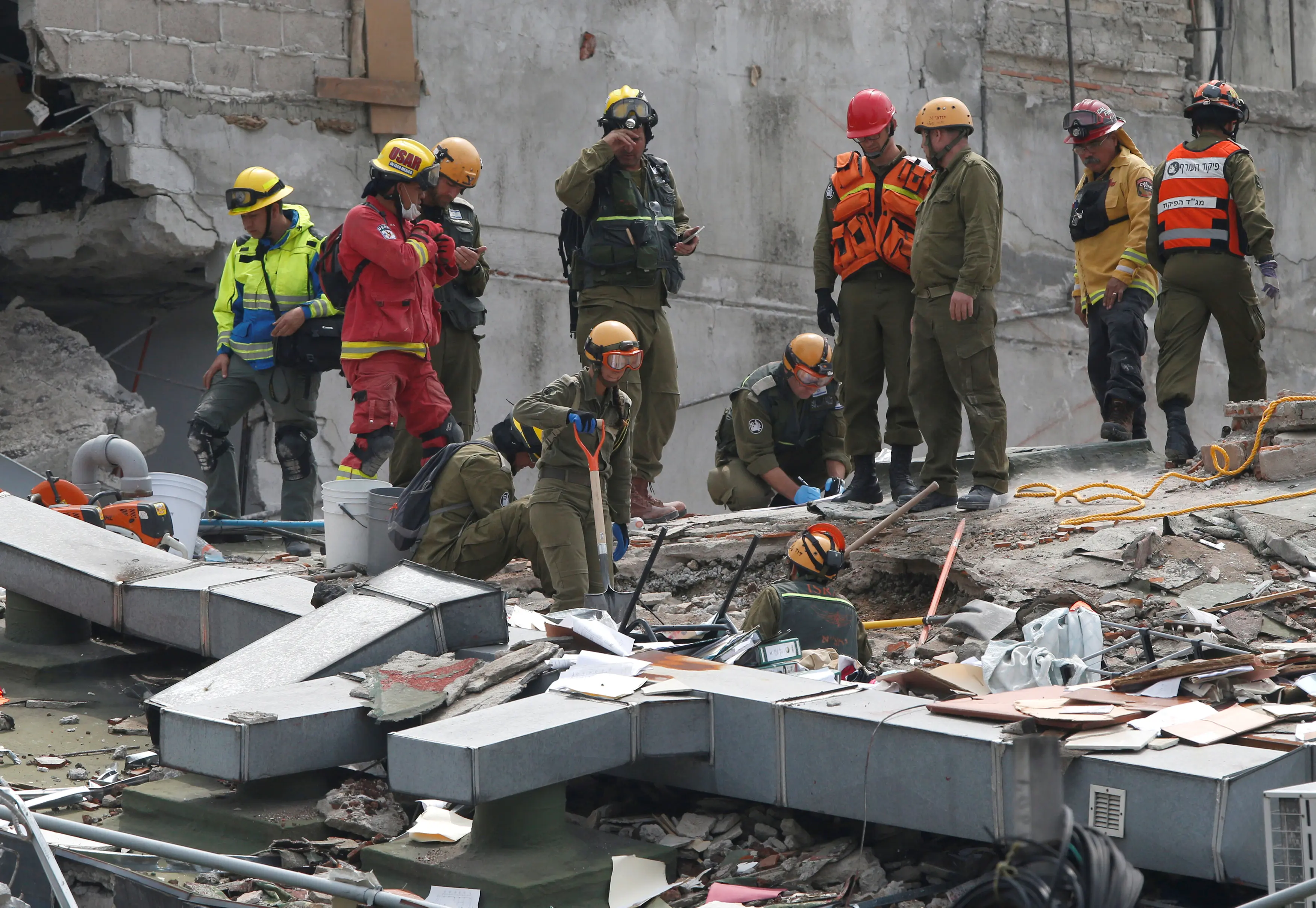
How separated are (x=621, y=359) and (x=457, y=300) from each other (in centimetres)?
184

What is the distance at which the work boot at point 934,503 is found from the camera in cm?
743

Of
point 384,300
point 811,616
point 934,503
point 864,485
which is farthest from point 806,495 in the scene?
point 811,616

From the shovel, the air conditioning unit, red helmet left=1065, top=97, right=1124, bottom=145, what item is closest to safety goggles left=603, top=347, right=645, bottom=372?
the shovel

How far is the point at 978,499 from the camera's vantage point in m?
7.26

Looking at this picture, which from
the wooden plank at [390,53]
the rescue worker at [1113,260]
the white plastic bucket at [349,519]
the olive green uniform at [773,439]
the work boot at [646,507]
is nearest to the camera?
the white plastic bucket at [349,519]

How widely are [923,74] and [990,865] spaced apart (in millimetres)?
9865

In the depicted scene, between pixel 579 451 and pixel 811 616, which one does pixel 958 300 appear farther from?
pixel 811 616

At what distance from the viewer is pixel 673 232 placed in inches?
324

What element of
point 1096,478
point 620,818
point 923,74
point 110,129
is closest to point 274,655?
point 620,818

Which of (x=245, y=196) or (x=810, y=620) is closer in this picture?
(x=810, y=620)

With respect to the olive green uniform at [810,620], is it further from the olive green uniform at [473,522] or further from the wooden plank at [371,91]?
the wooden plank at [371,91]

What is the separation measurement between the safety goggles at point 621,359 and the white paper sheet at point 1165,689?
2917mm

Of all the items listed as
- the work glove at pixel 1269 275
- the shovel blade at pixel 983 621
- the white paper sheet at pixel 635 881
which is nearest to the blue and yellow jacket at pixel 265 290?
the shovel blade at pixel 983 621

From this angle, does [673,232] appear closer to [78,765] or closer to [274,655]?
[274,655]
